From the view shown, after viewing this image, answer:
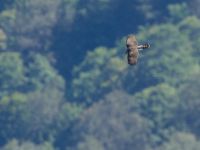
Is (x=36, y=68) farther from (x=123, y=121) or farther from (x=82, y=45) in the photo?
(x=123, y=121)

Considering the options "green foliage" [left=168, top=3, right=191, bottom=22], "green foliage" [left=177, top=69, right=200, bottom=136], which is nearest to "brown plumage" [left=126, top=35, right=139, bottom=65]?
"green foliage" [left=177, top=69, right=200, bottom=136]

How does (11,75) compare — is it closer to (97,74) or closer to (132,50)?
(97,74)

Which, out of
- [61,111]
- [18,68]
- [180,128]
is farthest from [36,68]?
[180,128]

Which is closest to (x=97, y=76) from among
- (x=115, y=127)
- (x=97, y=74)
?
(x=97, y=74)

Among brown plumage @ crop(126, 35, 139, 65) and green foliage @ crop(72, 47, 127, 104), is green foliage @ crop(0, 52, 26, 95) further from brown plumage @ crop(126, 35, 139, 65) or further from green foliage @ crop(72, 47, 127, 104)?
brown plumage @ crop(126, 35, 139, 65)

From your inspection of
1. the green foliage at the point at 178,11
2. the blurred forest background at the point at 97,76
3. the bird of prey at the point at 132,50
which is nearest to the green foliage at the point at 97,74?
the blurred forest background at the point at 97,76

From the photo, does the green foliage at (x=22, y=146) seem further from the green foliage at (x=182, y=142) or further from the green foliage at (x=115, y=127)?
the green foliage at (x=182, y=142)
